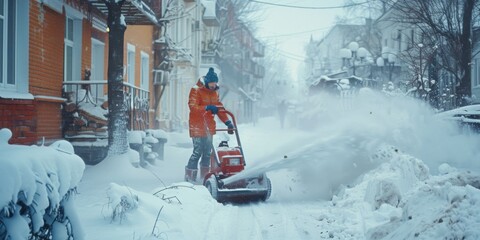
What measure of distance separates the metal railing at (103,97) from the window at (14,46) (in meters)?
1.94

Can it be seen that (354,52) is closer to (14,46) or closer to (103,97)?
(103,97)

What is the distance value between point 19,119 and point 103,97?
4466 millimetres

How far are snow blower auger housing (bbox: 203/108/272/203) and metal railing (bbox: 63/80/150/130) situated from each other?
13.8 feet

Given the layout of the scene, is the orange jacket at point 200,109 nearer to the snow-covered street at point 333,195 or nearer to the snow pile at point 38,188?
the snow-covered street at point 333,195

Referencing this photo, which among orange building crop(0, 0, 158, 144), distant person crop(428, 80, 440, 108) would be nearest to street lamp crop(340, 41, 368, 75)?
distant person crop(428, 80, 440, 108)

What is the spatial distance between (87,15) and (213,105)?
17.1 feet

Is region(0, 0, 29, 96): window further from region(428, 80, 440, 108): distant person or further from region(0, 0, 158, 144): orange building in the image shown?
region(428, 80, 440, 108): distant person

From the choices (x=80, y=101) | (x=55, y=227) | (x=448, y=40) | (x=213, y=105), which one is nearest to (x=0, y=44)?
(x=80, y=101)

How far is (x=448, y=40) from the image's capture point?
52.1 ft

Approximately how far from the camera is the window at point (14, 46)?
8133 mm

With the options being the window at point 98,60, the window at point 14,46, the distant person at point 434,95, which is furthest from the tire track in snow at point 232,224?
the distant person at point 434,95

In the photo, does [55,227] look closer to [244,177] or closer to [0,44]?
[244,177]

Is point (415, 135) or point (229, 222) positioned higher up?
point (415, 135)

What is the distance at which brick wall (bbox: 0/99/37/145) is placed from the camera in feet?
25.6
